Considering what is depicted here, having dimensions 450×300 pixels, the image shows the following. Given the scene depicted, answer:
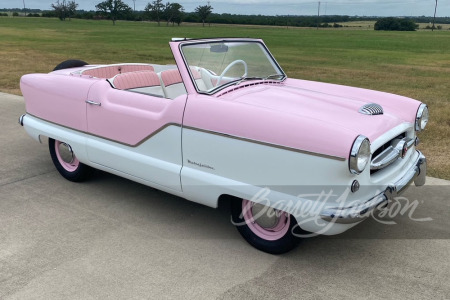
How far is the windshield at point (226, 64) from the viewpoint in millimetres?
3514

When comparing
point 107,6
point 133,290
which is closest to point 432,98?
point 133,290

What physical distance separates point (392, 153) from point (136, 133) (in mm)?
1954

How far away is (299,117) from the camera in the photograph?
2.81 metres

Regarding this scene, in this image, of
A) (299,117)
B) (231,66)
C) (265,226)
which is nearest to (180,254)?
(265,226)

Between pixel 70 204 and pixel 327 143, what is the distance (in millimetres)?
2438

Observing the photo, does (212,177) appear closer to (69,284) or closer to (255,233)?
(255,233)

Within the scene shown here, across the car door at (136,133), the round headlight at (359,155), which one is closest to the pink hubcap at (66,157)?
the car door at (136,133)

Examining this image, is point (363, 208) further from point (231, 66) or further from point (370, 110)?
point (231, 66)

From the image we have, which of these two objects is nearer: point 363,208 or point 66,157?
point 363,208

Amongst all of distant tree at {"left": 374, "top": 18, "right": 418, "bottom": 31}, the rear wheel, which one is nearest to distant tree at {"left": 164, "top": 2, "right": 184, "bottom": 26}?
distant tree at {"left": 374, "top": 18, "right": 418, "bottom": 31}

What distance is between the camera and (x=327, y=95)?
3625mm

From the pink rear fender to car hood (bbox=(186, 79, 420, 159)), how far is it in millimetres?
1337

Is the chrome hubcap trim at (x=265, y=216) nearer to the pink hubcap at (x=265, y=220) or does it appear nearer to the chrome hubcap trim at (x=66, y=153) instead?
the pink hubcap at (x=265, y=220)

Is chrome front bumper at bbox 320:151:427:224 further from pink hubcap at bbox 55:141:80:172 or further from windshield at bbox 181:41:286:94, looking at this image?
pink hubcap at bbox 55:141:80:172
